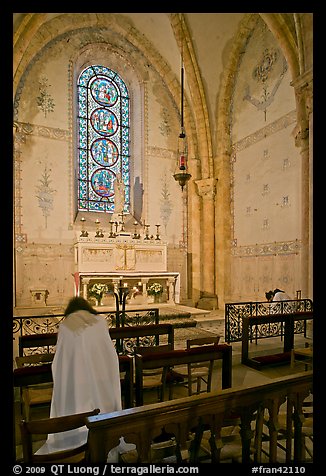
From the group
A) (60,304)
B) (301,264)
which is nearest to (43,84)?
(60,304)

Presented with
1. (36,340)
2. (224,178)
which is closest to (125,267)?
(224,178)

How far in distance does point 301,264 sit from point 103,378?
307 inches

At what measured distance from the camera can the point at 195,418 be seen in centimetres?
226

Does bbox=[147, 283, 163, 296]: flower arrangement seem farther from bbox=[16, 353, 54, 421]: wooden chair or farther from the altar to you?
bbox=[16, 353, 54, 421]: wooden chair

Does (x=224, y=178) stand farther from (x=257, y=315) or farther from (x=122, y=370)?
(x=122, y=370)

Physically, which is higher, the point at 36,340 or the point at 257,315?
the point at 36,340

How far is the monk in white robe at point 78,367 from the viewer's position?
9.81 feet

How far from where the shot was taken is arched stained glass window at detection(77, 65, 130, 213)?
44.2ft

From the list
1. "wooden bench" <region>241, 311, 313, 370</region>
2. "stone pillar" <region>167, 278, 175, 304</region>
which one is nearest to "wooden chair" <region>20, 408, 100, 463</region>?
"wooden bench" <region>241, 311, 313, 370</region>

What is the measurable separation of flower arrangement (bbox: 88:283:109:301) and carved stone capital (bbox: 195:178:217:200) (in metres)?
5.80

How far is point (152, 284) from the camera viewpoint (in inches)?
459

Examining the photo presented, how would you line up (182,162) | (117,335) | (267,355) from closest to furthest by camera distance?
1. (117,335)
2. (267,355)
3. (182,162)

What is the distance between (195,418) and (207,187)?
12066 mm
